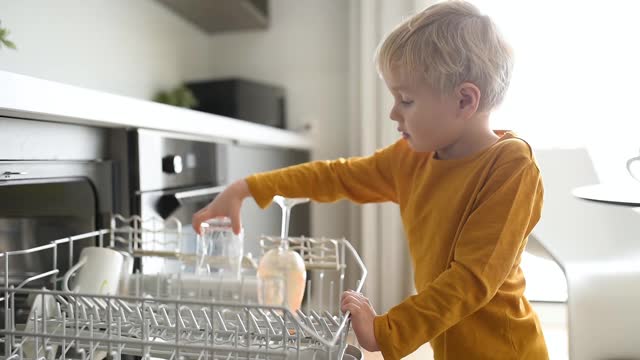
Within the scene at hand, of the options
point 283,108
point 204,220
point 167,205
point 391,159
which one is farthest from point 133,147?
point 283,108

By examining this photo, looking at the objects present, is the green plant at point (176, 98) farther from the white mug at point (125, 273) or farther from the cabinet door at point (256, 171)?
Answer: the white mug at point (125, 273)

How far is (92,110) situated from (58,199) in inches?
8.3

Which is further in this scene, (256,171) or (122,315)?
(256,171)

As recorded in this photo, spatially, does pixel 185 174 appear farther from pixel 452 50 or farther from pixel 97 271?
pixel 452 50

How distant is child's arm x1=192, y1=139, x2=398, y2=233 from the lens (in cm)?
92

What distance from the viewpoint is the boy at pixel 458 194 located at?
2.19 ft

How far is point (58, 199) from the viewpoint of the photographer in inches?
39.2

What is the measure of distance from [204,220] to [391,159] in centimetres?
36

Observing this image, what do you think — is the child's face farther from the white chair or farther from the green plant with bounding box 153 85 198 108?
the green plant with bounding box 153 85 198 108

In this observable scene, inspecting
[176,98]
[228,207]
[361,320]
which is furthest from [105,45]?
[361,320]

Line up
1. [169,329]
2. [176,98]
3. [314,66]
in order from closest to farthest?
[169,329], [176,98], [314,66]

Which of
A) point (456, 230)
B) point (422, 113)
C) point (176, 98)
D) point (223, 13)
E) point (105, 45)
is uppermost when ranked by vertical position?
point (223, 13)

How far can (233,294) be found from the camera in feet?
2.83

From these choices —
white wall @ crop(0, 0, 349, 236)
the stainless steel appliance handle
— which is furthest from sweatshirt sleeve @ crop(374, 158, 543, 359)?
white wall @ crop(0, 0, 349, 236)
